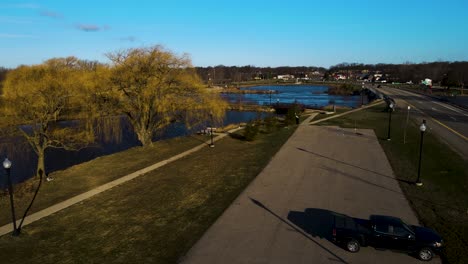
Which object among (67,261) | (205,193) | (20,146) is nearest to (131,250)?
(67,261)

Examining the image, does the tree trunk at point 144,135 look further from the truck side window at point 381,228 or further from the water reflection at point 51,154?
the truck side window at point 381,228

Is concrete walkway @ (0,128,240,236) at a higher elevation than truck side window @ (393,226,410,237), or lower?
lower

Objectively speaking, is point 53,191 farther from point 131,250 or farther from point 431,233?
point 431,233

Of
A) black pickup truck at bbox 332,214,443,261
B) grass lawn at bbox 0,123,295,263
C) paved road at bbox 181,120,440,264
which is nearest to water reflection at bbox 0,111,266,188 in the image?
grass lawn at bbox 0,123,295,263

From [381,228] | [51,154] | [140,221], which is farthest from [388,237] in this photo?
[51,154]

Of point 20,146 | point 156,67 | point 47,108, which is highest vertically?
point 156,67

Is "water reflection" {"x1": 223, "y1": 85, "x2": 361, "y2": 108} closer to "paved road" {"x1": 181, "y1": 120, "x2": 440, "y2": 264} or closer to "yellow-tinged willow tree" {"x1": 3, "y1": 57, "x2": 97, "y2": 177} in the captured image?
"paved road" {"x1": 181, "y1": 120, "x2": 440, "y2": 264}
